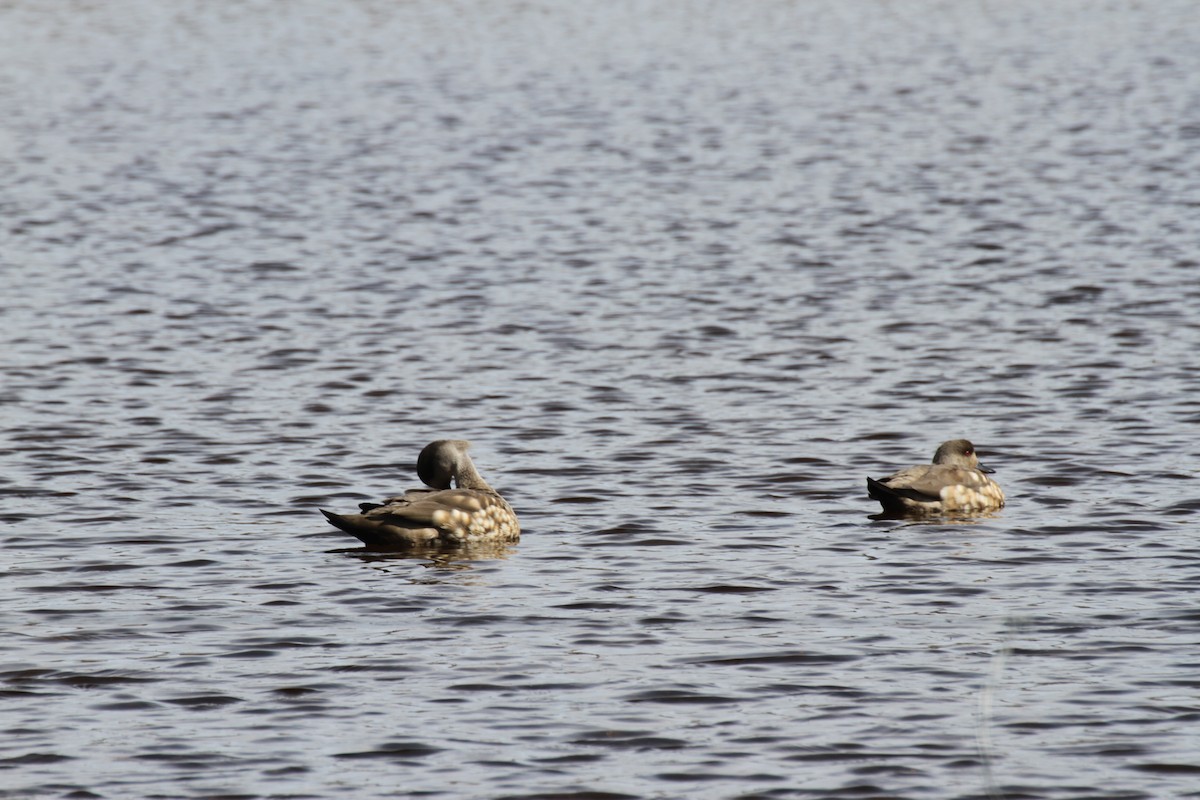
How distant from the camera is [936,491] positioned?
15688mm

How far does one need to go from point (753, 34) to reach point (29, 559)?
50.1 metres

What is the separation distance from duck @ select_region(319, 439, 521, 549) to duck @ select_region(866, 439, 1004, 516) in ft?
9.45

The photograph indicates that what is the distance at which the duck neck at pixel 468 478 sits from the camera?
15664 millimetres

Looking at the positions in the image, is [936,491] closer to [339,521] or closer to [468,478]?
[468,478]

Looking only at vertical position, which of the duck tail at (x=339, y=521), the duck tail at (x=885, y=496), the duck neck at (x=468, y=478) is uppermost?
the duck neck at (x=468, y=478)

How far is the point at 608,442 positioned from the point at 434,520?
3.64m

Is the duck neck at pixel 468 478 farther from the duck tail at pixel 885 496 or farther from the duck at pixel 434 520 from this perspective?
the duck tail at pixel 885 496

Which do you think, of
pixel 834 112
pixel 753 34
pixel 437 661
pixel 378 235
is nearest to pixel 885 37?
pixel 753 34

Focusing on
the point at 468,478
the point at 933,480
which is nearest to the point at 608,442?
the point at 468,478

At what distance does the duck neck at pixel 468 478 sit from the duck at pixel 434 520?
317 mm

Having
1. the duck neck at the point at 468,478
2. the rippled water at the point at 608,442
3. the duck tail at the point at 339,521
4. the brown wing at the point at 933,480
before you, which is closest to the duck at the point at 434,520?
the duck tail at the point at 339,521

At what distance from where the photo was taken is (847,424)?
19.0 metres

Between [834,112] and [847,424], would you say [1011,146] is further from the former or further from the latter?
[847,424]

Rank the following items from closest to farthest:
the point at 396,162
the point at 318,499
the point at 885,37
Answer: the point at 318,499 → the point at 396,162 → the point at 885,37
